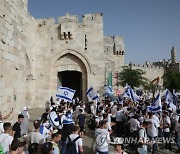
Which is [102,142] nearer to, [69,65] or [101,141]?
[101,141]

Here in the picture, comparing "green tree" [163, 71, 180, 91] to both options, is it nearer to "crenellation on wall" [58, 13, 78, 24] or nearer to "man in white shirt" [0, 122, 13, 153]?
"crenellation on wall" [58, 13, 78, 24]

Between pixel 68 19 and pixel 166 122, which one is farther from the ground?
pixel 68 19

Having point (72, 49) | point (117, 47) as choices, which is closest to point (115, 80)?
point (117, 47)

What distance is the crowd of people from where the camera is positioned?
4254 mm

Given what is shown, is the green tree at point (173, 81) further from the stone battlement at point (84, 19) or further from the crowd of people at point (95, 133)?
the crowd of people at point (95, 133)

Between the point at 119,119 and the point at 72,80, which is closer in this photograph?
the point at 119,119

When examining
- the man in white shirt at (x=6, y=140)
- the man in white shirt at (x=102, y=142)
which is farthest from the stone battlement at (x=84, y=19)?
the man in white shirt at (x=6, y=140)

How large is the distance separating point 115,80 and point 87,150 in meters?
20.1

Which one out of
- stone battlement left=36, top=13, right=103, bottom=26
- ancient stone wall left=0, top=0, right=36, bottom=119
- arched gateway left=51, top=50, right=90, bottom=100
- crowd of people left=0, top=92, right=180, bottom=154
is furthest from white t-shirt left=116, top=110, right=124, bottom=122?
stone battlement left=36, top=13, right=103, bottom=26

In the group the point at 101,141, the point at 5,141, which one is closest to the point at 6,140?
the point at 5,141

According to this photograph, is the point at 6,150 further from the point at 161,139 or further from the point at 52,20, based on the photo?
the point at 52,20

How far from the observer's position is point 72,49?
17609mm

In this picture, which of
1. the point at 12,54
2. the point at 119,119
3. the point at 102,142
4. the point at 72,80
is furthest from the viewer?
the point at 72,80

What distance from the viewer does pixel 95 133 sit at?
18.6 ft
